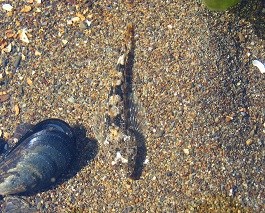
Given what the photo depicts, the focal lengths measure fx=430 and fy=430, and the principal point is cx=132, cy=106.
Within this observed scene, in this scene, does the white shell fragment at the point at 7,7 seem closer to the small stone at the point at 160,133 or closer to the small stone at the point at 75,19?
the small stone at the point at 75,19

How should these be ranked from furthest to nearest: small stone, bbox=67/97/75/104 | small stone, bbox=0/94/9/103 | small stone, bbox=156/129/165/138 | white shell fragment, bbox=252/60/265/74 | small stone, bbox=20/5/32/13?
small stone, bbox=20/5/32/13
small stone, bbox=0/94/9/103
small stone, bbox=67/97/75/104
white shell fragment, bbox=252/60/265/74
small stone, bbox=156/129/165/138

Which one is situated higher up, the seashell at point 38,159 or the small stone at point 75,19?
the small stone at point 75,19

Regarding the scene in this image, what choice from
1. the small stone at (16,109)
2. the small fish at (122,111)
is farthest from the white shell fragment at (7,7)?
the small fish at (122,111)

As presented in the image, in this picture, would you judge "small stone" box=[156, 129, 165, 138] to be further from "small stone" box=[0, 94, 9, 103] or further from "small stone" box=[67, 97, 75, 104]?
"small stone" box=[0, 94, 9, 103]

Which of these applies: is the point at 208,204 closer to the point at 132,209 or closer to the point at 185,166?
the point at 185,166

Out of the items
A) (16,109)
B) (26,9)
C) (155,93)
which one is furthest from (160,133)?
(26,9)

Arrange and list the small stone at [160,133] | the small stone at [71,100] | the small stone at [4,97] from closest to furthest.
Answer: the small stone at [160,133]
the small stone at [71,100]
the small stone at [4,97]

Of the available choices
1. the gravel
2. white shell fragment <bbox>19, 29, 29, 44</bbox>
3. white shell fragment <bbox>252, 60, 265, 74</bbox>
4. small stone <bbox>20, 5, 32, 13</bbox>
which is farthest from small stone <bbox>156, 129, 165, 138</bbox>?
small stone <bbox>20, 5, 32, 13</bbox>

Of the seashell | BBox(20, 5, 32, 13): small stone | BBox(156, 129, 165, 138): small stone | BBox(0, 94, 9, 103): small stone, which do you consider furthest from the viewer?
BBox(20, 5, 32, 13): small stone
